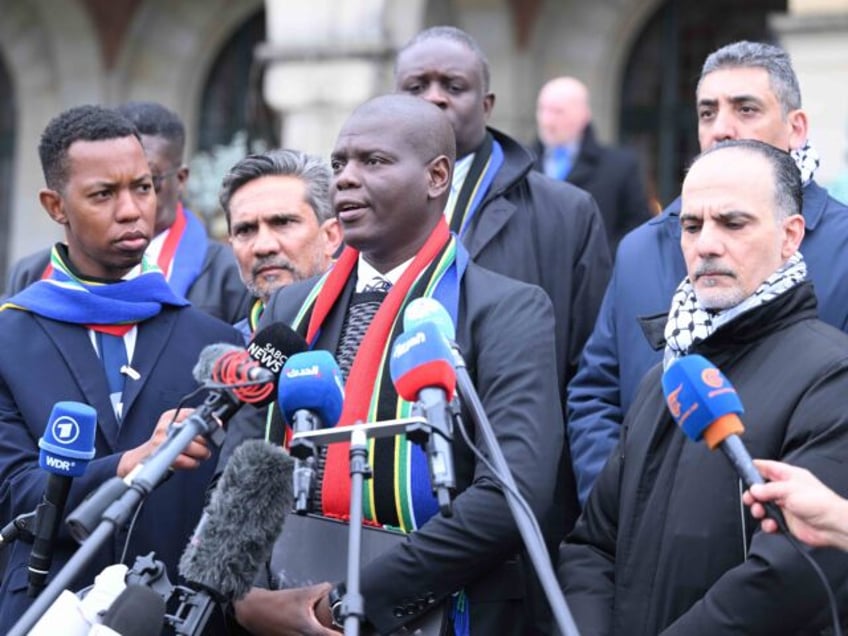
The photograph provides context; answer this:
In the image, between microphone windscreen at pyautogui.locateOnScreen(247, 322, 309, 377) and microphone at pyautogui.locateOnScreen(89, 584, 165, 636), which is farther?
microphone windscreen at pyautogui.locateOnScreen(247, 322, 309, 377)

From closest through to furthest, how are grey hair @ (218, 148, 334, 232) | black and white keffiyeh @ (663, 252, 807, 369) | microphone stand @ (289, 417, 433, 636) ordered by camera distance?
microphone stand @ (289, 417, 433, 636), black and white keffiyeh @ (663, 252, 807, 369), grey hair @ (218, 148, 334, 232)

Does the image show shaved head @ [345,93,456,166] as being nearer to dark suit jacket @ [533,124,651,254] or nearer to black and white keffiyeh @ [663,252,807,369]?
black and white keffiyeh @ [663,252,807,369]

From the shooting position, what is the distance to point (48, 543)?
173 inches

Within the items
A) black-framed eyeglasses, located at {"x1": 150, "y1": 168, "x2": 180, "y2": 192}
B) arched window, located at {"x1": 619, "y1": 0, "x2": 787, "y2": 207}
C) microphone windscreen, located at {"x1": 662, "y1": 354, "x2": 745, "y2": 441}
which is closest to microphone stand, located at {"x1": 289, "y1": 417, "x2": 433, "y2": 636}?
microphone windscreen, located at {"x1": 662, "y1": 354, "x2": 745, "y2": 441}

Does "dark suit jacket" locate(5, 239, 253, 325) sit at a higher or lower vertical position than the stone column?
lower

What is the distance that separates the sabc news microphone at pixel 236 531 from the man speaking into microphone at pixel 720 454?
2.73ft

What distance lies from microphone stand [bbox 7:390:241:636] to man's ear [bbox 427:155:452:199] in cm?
125

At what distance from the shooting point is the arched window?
47.5 ft

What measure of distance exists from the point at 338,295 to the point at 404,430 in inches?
46.8

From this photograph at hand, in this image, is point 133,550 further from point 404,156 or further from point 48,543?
point 404,156

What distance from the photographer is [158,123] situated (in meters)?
7.13

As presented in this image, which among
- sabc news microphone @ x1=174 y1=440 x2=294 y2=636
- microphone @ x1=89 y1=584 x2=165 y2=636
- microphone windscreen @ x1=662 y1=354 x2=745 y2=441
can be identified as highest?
microphone windscreen @ x1=662 y1=354 x2=745 y2=441

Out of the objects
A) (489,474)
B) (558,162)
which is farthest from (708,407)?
(558,162)

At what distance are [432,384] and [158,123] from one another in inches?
147
